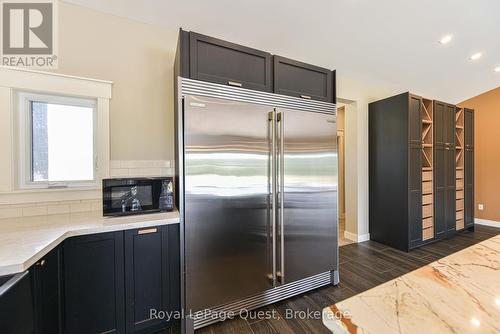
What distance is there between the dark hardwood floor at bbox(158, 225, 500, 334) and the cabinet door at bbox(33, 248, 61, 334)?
30.4 inches

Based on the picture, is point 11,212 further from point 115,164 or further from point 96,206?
point 115,164

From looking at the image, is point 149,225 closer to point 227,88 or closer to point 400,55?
point 227,88

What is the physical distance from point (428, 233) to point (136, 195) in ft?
13.7

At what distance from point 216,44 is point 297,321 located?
2418mm

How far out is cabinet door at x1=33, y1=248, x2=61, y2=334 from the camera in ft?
3.89

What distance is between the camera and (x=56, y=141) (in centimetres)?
200

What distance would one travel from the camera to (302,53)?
291 centimetres

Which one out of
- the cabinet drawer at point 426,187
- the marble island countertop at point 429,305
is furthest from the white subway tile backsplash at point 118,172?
the cabinet drawer at point 426,187

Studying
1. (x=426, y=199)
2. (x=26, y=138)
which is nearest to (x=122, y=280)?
(x=26, y=138)

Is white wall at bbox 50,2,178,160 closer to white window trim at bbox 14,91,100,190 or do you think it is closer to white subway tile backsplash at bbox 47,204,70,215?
white window trim at bbox 14,91,100,190

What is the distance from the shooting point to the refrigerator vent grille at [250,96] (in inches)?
67.2

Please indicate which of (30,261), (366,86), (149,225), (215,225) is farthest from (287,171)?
(366,86)

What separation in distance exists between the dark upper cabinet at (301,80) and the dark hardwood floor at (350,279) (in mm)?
2003

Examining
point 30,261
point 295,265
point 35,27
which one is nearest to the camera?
point 30,261
